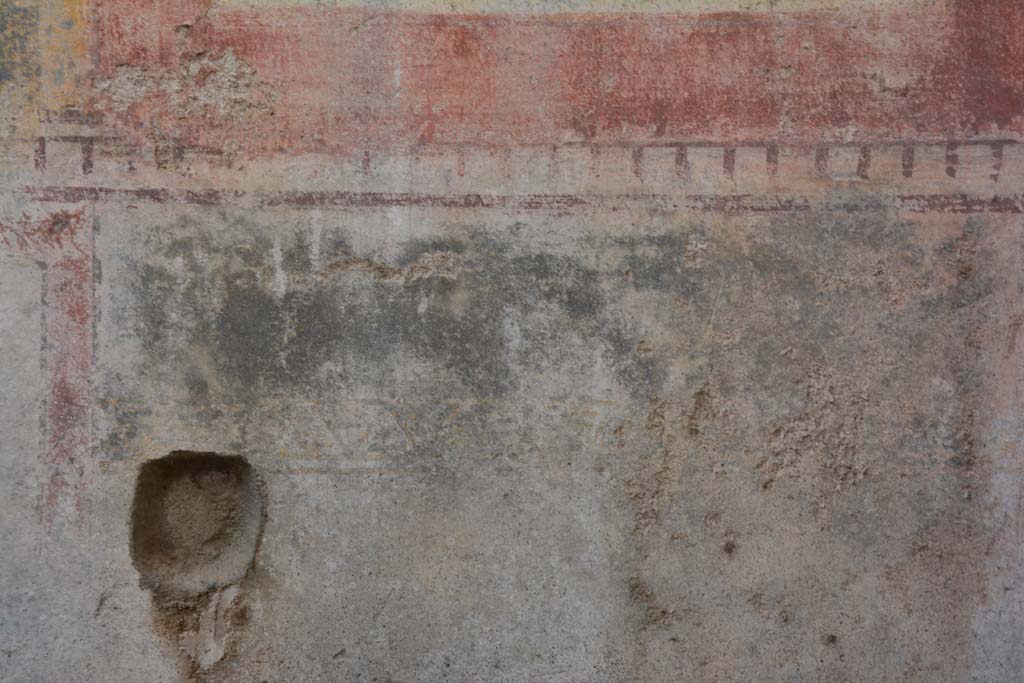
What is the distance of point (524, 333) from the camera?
3.20m

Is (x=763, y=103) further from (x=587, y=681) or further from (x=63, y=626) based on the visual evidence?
(x=63, y=626)

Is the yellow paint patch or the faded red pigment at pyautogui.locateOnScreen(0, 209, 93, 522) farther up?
the yellow paint patch

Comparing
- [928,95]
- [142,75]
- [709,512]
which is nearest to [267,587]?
[709,512]

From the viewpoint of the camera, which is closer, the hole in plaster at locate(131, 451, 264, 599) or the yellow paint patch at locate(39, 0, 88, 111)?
the yellow paint patch at locate(39, 0, 88, 111)

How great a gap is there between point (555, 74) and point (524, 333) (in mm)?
1124

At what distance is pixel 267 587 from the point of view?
3221mm

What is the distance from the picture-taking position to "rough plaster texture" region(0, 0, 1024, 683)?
3.16 meters

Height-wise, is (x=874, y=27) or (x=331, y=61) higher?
(x=874, y=27)

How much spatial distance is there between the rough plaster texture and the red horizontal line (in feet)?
0.05

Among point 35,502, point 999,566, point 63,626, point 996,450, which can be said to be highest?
point 996,450

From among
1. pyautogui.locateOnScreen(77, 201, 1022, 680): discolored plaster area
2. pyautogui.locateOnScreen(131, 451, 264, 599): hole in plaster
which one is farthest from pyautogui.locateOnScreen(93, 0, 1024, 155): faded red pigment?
pyautogui.locateOnScreen(131, 451, 264, 599): hole in plaster

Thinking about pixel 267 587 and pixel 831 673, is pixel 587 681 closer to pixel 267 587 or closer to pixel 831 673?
pixel 831 673

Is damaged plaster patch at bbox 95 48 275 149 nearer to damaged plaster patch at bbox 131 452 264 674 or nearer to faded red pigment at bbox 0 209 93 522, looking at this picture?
faded red pigment at bbox 0 209 93 522

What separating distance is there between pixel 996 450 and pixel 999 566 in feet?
1.66
